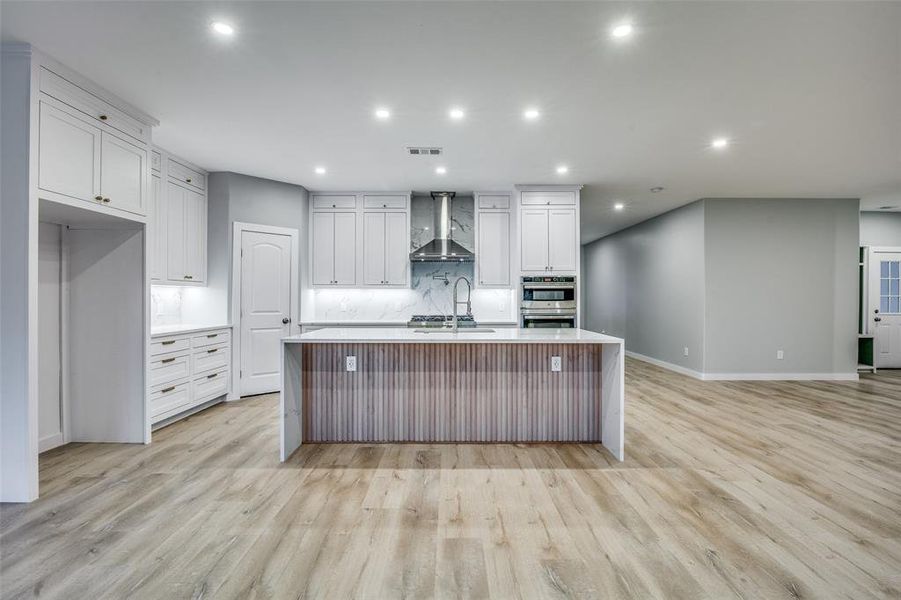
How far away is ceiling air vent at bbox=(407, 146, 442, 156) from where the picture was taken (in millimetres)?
4039

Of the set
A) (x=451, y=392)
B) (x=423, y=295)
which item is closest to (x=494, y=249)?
(x=423, y=295)

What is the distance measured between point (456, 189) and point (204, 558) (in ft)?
16.0

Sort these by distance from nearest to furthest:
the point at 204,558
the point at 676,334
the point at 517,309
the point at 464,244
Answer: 1. the point at 204,558
2. the point at 517,309
3. the point at 464,244
4. the point at 676,334

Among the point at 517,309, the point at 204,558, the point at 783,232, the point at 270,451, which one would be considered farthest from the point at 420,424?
the point at 783,232

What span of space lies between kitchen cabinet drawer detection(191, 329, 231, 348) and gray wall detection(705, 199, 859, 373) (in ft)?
21.4

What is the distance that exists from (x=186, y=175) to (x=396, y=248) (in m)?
2.61

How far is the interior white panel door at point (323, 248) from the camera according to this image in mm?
5785

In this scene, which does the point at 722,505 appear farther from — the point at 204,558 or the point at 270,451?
the point at 270,451

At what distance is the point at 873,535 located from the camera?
2.10m

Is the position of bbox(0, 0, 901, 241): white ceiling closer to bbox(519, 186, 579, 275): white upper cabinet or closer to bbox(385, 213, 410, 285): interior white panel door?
bbox(519, 186, 579, 275): white upper cabinet

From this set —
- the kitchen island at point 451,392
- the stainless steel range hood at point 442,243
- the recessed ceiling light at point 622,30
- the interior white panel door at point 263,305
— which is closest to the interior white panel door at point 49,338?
the interior white panel door at point 263,305

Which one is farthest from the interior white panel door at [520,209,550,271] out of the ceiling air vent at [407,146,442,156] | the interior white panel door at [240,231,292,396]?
the interior white panel door at [240,231,292,396]

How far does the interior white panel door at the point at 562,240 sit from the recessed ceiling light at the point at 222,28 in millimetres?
4101

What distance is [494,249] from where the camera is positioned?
5.78 m
